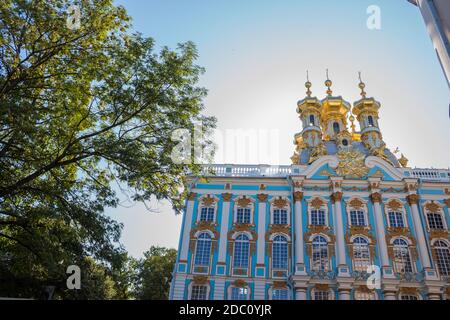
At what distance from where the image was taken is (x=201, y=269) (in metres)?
23.9

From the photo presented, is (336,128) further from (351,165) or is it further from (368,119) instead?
(351,165)

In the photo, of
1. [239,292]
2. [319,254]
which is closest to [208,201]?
[239,292]

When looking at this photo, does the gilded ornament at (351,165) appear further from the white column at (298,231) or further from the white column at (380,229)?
the white column at (298,231)

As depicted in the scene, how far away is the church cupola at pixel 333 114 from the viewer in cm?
3453

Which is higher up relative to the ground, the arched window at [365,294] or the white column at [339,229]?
the white column at [339,229]

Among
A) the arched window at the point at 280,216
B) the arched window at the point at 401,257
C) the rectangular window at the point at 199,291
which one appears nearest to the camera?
the rectangular window at the point at 199,291

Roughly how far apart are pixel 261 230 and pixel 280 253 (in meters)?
2.04

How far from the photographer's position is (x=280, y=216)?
85.1 feet

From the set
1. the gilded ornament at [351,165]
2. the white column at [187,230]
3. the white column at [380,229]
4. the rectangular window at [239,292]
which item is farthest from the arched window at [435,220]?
the white column at [187,230]

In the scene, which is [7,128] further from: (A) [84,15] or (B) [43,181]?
(A) [84,15]

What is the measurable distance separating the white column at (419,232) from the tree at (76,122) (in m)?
19.3

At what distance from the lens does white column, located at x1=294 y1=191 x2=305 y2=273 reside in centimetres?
2358

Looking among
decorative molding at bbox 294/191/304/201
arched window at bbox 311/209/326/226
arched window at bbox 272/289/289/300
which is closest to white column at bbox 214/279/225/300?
arched window at bbox 272/289/289/300
